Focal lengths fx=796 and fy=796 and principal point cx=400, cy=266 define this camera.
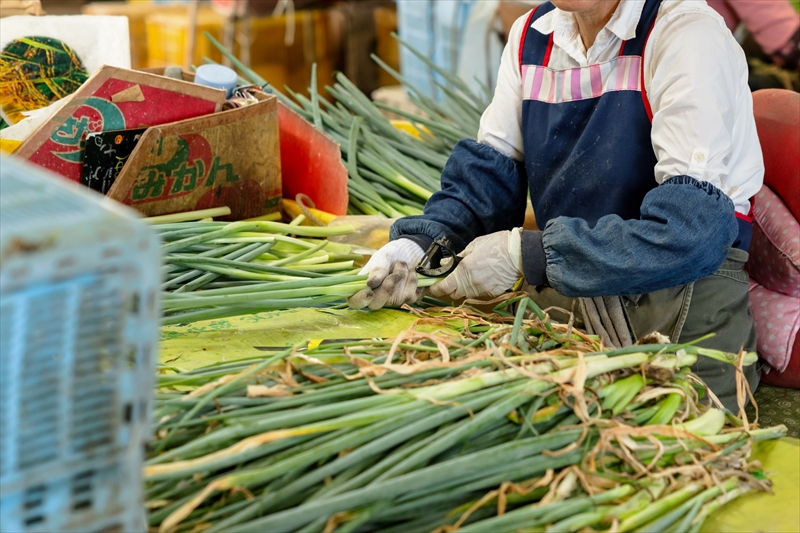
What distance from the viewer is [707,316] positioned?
5.86 ft

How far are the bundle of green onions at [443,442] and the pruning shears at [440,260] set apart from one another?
0.48 meters

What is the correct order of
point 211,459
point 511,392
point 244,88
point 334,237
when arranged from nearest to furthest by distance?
point 211,459 < point 511,392 < point 334,237 < point 244,88

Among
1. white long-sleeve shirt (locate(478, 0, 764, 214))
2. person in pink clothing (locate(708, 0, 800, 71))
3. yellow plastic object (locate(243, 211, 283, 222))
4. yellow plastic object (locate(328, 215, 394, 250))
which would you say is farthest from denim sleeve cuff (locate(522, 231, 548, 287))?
person in pink clothing (locate(708, 0, 800, 71))

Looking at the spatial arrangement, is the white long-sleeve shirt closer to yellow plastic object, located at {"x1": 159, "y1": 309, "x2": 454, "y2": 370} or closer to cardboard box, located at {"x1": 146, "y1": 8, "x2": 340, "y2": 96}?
yellow plastic object, located at {"x1": 159, "y1": 309, "x2": 454, "y2": 370}

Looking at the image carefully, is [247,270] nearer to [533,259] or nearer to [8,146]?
[533,259]

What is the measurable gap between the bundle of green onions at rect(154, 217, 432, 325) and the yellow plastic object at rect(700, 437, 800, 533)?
853 millimetres

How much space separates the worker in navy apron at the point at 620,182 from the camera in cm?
165

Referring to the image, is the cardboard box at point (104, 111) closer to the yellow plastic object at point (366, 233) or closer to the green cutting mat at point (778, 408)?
the yellow plastic object at point (366, 233)

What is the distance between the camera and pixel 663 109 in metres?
1.68

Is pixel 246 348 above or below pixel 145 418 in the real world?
below

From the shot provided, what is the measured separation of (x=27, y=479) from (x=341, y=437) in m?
0.43

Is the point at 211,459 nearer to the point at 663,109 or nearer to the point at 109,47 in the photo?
the point at 663,109

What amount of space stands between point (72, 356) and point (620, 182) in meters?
1.38

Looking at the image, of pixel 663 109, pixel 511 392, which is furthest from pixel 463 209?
pixel 511 392
